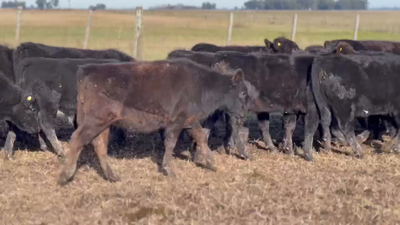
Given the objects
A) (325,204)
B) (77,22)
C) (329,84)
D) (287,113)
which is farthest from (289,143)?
(77,22)

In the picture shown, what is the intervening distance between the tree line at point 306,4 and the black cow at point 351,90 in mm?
87987

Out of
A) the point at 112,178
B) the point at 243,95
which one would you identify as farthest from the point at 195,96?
the point at 112,178

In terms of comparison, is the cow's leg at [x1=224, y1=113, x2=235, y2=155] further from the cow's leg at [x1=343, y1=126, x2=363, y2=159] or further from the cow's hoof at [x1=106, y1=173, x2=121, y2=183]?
the cow's hoof at [x1=106, y1=173, x2=121, y2=183]

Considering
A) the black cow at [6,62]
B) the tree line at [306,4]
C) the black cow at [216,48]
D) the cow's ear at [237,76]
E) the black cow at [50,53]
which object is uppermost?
the tree line at [306,4]

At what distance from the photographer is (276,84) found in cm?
893

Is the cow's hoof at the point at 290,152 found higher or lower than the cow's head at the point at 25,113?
lower

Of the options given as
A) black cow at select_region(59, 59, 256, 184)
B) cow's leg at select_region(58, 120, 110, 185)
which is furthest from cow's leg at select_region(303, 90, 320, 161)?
cow's leg at select_region(58, 120, 110, 185)

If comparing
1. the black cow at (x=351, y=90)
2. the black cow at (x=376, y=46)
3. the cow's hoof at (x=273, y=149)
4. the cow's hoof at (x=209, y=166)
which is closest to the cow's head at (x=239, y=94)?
the cow's hoof at (x=209, y=166)

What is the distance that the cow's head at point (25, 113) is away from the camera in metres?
8.30

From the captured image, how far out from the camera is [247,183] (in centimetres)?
713

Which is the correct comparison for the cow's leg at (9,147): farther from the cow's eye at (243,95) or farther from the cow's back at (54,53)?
the cow's eye at (243,95)

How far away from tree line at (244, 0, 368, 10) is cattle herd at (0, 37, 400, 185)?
87.8 m

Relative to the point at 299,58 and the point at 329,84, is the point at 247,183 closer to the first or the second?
the point at 329,84

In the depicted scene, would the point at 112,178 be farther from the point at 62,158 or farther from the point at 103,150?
the point at 62,158
